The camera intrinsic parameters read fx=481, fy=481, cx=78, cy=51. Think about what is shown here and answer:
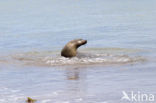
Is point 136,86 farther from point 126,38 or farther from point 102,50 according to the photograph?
point 126,38

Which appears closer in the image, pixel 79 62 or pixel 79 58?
pixel 79 62

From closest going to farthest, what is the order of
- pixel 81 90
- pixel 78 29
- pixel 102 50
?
pixel 81 90, pixel 102 50, pixel 78 29

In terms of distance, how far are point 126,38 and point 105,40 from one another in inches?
31.2

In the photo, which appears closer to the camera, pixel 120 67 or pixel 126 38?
pixel 120 67

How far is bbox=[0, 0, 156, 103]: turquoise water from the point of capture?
7.81m

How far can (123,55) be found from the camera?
485 inches

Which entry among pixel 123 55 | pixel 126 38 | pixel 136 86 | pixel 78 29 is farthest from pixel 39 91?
pixel 78 29

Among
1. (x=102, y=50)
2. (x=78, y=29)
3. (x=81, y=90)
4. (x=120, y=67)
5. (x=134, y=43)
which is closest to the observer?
(x=81, y=90)

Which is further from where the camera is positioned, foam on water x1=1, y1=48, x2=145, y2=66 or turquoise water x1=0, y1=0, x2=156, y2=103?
foam on water x1=1, y1=48, x2=145, y2=66

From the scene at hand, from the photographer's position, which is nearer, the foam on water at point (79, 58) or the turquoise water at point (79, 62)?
the turquoise water at point (79, 62)

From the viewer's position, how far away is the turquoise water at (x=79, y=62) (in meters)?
7.81

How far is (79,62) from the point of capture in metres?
11.4

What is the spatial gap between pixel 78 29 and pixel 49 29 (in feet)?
4.60

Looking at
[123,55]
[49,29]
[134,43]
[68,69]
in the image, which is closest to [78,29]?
[49,29]
